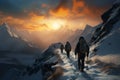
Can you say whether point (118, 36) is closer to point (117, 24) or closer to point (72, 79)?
point (117, 24)

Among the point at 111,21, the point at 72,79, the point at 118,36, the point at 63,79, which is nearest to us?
the point at 72,79

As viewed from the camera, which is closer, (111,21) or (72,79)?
(72,79)

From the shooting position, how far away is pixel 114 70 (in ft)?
93.0

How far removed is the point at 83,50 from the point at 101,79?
662cm

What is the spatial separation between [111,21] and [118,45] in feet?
89.2

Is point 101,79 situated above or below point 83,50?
below

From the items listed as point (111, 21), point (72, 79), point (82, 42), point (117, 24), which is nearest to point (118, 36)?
point (117, 24)

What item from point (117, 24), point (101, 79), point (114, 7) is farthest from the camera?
point (114, 7)

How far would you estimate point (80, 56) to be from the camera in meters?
29.3

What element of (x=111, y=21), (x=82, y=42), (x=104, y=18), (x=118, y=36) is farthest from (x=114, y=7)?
(x=82, y=42)

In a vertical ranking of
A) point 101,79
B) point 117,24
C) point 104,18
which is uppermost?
point 104,18

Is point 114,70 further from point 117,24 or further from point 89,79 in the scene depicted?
point 117,24

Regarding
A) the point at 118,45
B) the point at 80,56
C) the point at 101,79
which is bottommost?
the point at 101,79

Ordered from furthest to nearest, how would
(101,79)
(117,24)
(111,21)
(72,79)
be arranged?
1. (111,21)
2. (117,24)
3. (72,79)
4. (101,79)
